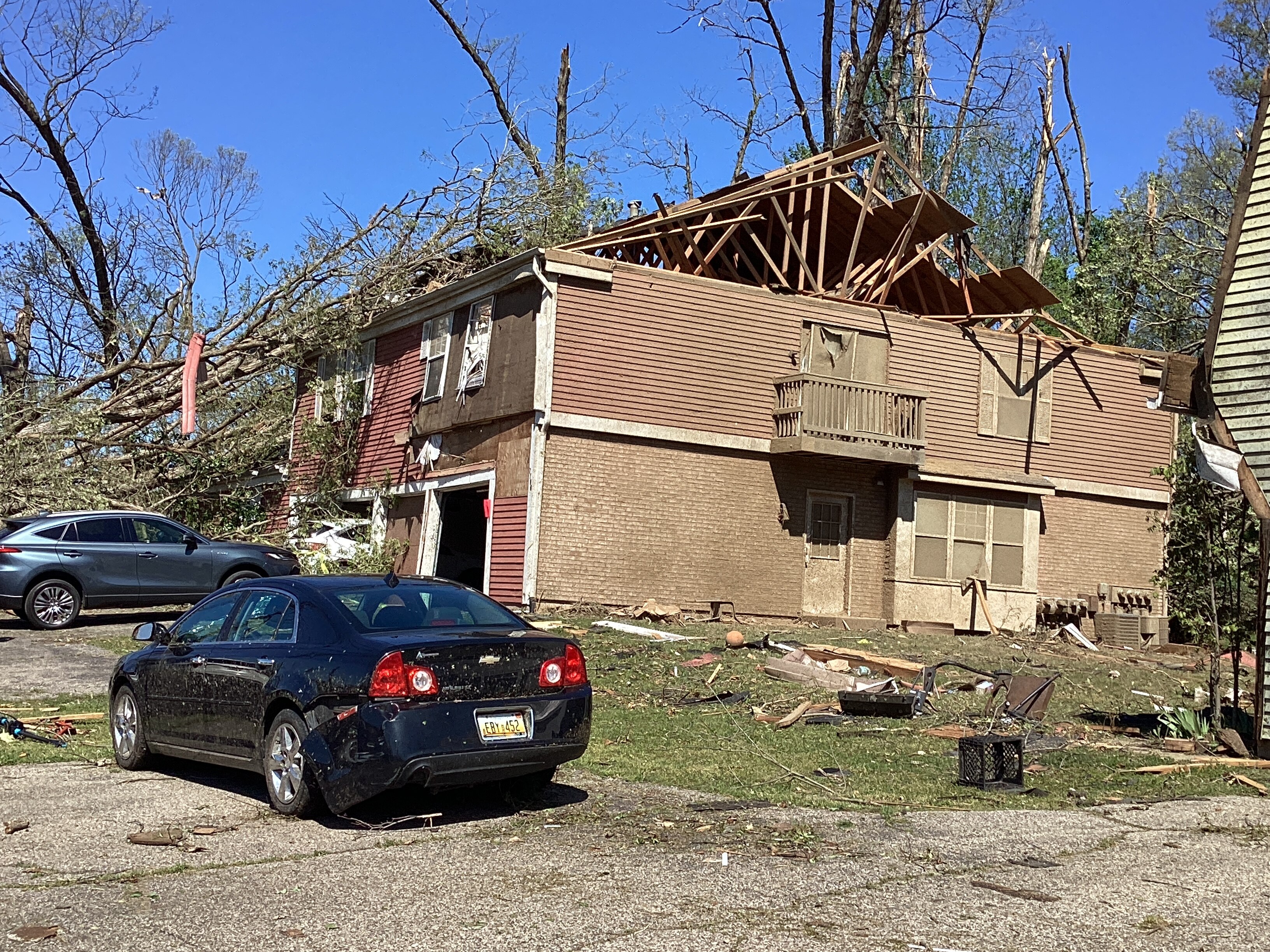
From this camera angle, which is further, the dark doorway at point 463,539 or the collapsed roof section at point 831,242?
the dark doorway at point 463,539

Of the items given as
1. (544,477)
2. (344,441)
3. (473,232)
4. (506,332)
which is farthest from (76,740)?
(473,232)

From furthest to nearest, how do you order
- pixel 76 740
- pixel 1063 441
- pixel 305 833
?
pixel 1063 441 → pixel 76 740 → pixel 305 833

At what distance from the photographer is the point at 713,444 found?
22453 mm

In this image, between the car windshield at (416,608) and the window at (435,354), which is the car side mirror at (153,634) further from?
the window at (435,354)

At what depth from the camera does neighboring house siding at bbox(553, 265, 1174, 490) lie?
853 inches

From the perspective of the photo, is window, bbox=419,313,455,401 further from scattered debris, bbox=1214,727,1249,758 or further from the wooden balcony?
scattered debris, bbox=1214,727,1249,758

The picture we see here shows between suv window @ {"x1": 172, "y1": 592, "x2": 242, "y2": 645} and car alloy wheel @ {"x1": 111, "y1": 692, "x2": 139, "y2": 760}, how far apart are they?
2.15ft

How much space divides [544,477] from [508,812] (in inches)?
528

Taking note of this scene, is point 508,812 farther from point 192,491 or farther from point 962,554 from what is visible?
point 192,491

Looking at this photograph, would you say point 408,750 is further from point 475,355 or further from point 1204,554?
point 475,355

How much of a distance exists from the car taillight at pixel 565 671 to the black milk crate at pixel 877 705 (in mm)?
4958

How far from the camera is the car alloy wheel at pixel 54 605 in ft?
62.4

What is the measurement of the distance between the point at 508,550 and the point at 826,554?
19.9 feet

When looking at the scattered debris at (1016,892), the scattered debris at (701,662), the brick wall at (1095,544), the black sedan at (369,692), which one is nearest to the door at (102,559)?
the scattered debris at (701,662)
